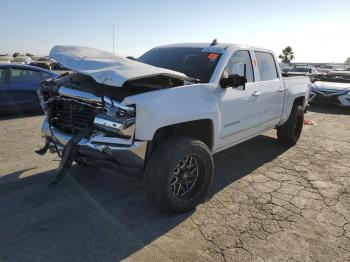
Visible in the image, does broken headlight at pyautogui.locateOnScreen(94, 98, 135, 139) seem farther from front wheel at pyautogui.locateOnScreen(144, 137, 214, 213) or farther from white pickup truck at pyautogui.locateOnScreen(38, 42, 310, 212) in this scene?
front wheel at pyautogui.locateOnScreen(144, 137, 214, 213)

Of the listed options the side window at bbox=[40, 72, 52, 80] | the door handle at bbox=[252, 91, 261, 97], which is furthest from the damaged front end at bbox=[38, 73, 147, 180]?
the side window at bbox=[40, 72, 52, 80]

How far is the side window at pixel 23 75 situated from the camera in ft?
28.6


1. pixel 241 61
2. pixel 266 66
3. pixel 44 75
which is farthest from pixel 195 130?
pixel 44 75

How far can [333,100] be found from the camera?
11961 millimetres

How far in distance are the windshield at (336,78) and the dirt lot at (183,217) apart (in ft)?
28.0

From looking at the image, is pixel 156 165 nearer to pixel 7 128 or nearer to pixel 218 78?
pixel 218 78

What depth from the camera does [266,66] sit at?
18.8ft

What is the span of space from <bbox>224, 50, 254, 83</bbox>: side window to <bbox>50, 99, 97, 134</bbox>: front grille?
1834mm

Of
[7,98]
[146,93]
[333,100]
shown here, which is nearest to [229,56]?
[146,93]

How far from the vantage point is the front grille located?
3785 mm

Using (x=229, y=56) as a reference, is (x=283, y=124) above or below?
below

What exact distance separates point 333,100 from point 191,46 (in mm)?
8499

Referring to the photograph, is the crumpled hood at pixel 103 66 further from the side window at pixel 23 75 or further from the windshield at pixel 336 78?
the windshield at pixel 336 78

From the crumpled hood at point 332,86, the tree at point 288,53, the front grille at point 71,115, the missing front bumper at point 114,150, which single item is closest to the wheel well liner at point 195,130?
the missing front bumper at point 114,150
